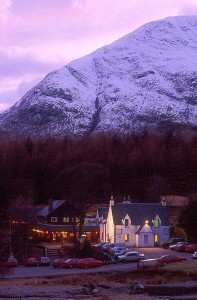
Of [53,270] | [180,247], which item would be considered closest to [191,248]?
[180,247]

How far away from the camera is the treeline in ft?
320

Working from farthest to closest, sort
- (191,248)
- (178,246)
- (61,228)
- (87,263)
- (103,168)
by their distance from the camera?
(103,168)
(61,228)
(178,246)
(191,248)
(87,263)

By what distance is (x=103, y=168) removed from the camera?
353 feet

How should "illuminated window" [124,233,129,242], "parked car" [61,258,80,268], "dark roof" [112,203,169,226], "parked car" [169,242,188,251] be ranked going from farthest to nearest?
"dark roof" [112,203,169,226] → "illuminated window" [124,233,129,242] → "parked car" [169,242,188,251] → "parked car" [61,258,80,268]

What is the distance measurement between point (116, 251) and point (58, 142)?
317 feet

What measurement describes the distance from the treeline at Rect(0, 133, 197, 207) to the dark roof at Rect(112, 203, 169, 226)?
1528cm

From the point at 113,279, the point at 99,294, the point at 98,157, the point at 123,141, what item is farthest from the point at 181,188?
the point at 99,294

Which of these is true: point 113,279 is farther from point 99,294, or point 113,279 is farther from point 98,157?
point 98,157

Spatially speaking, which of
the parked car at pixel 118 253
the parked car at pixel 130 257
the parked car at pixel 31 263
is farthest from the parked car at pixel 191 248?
the parked car at pixel 31 263

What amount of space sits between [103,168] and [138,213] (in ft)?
134

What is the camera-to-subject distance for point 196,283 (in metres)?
35.7

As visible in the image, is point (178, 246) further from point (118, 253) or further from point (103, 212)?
point (103, 212)

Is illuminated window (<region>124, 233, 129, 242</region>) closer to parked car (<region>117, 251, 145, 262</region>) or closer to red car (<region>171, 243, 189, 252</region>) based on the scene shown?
red car (<region>171, 243, 189, 252</region>)

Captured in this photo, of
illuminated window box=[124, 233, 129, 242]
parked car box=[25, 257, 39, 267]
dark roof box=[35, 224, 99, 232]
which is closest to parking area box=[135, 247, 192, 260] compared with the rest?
illuminated window box=[124, 233, 129, 242]
